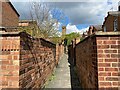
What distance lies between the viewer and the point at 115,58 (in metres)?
3.08

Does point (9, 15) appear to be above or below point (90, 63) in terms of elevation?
above

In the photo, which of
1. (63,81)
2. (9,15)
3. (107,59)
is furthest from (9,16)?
(107,59)

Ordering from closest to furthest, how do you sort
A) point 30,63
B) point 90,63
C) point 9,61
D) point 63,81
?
point 9,61 → point 90,63 → point 30,63 → point 63,81

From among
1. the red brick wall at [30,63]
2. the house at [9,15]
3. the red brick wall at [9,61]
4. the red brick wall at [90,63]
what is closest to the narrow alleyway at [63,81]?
the red brick wall at [30,63]

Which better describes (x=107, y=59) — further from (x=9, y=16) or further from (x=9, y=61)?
(x=9, y=16)

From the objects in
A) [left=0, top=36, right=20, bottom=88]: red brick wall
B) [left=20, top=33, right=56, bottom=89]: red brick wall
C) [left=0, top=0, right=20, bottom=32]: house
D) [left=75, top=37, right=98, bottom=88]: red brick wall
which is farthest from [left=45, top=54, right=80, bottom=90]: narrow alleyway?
[left=0, top=0, right=20, bottom=32]: house

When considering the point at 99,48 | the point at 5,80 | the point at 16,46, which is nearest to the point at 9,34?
the point at 16,46

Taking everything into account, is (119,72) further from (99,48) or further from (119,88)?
(99,48)

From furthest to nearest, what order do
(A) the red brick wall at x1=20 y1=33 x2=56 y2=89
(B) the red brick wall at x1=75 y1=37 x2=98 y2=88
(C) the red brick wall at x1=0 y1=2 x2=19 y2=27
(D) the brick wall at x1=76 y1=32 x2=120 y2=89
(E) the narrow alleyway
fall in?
→ (C) the red brick wall at x1=0 y1=2 x2=19 y2=27
(E) the narrow alleyway
(A) the red brick wall at x1=20 y1=33 x2=56 y2=89
(B) the red brick wall at x1=75 y1=37 x2=98 y2=88
(D) the brick wall at x1=76 y1=32 x2=120 y2=89

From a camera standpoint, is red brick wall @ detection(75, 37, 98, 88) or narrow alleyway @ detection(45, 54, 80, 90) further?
narrow alleyway @ detection(45, 54, 80, 90)

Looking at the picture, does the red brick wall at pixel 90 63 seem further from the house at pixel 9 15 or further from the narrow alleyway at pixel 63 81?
the house at pixel 9 15

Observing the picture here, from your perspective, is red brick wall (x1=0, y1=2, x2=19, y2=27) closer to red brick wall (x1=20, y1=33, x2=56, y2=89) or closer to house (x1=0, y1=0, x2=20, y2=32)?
house (x1=0, y1=0, x2=20, y2=32)

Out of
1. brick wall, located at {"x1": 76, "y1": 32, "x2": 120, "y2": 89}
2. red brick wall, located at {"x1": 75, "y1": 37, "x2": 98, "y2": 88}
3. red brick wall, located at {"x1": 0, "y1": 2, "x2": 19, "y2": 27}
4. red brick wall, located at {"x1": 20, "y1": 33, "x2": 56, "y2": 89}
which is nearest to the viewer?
brick wall, located at {"x1": 76, "y1": 32, "x2": 120, "y2": 89}

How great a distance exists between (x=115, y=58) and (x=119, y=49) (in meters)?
0.16
